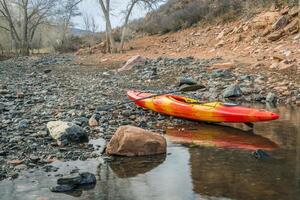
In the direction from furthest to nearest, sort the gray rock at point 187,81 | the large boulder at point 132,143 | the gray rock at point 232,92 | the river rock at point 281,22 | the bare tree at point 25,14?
the bare tree at point 25,14 < the river rock at point 281,22 < the gray rock at point 187,81 < the gray rock at point 232,92 < the large boulder at point 132,143

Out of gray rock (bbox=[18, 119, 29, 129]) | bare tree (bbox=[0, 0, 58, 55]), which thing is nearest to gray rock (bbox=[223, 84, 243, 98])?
gray rock (bbox=[18, 119, 29, 129])

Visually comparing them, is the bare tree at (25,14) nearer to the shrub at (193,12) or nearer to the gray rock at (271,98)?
the shrub at (193,12)

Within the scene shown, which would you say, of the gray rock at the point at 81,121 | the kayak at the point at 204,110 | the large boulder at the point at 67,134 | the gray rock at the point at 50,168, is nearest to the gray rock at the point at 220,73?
the kayak at the point at 204,110

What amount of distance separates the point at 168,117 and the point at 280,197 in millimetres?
5631

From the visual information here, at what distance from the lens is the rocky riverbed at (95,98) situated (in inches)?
312

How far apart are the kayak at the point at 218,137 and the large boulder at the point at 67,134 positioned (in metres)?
1.72

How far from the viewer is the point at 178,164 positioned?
24.4ft

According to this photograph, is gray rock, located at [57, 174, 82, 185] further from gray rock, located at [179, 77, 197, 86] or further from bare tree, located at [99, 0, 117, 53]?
bare tree, located at [99, 0, 117, 53]

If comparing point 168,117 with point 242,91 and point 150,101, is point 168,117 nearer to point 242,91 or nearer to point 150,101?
point 150,101

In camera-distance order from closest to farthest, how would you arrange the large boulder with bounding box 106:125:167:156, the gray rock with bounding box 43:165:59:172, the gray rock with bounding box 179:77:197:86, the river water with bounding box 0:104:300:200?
the river water with bounding box 0:104:300:200 → the gray rock with bounding box 43:165:59:172 → the large boulder with bounding box 106:125:167:156 → the gray rock with bounding box 179:77:197:86

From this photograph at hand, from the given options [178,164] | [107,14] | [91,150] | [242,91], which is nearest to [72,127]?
[91,150]

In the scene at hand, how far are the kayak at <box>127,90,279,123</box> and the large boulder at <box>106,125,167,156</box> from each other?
8.64ft

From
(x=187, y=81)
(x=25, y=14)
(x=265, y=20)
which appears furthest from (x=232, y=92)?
(x=25, y=14)

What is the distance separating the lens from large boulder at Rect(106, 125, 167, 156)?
25.4 ft
